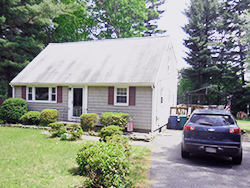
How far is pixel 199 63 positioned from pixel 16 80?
24.7 metres

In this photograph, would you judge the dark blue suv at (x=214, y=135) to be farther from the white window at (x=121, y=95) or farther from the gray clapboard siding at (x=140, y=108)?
the white window at (x=121, y=95)

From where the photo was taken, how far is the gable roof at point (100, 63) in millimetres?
11828

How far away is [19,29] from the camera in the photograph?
21859 millimetres

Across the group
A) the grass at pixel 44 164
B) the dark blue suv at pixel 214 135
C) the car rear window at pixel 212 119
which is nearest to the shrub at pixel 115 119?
the grass at pixel 44 164

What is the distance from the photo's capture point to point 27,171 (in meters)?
5.12

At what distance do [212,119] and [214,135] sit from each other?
614mm

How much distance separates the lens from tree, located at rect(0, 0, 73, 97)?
1931cm

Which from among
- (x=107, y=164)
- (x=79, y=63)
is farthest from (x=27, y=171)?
(x=79, y=63)

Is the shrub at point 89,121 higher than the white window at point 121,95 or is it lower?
lower

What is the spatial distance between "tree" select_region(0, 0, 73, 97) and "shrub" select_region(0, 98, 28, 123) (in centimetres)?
839

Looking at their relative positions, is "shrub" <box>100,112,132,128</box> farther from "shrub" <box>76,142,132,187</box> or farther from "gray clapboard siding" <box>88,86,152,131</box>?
Result: "shrub" <box>76,142,132,187</box>

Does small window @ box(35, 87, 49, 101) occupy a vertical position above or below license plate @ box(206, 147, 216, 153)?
above

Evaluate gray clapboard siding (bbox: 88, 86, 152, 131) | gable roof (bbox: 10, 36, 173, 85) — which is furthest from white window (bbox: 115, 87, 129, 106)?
gable roof (bbox: 10, 36, 173, 85)

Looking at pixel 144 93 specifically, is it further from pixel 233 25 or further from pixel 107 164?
pixel 233 25
